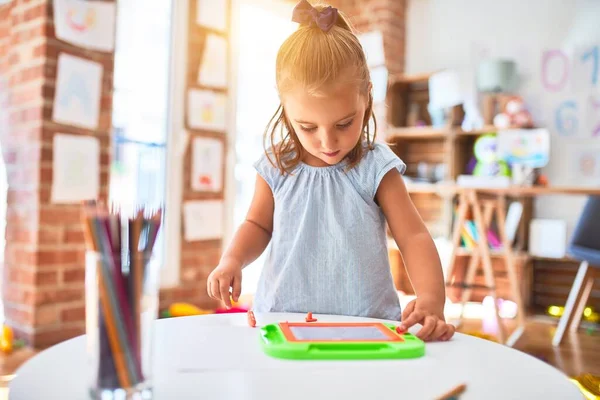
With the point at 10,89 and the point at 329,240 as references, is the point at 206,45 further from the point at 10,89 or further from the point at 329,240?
the point at 329,240

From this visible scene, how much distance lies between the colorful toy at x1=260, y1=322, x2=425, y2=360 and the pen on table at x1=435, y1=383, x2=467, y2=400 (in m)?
0.11

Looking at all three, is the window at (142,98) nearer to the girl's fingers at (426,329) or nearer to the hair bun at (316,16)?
the hair bun at (316,16)

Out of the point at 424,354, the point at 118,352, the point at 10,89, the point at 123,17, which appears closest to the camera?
the point at 118,352

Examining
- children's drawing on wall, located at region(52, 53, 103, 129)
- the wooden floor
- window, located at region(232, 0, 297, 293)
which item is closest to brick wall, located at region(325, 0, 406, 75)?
window, located at region(232, 0, 297, 293)

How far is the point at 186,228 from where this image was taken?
2.87 m

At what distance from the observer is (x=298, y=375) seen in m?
0.53

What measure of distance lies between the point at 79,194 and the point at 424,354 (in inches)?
78.8

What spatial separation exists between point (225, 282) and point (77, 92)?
174cm

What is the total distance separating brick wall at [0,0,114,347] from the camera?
2.18 meters

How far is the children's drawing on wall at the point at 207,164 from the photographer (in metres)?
2.92

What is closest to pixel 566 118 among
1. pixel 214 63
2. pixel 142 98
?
pixel 214 63

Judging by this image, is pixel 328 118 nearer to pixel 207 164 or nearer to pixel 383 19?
pixel 207 164

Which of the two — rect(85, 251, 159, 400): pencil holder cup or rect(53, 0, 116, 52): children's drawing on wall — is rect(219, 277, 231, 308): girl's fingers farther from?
rect(53, 0, 116, 52): children's drawing on wall

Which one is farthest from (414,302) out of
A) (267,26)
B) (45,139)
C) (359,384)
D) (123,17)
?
(267,26)
